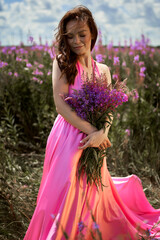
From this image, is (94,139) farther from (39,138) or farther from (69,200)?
(39,138)

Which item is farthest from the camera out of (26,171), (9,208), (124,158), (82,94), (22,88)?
(22,88)

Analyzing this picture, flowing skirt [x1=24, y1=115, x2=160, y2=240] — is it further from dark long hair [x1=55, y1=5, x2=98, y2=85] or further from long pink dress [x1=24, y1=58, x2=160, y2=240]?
dark long hair [x1=55, y1=5, x2=98, y2=85]

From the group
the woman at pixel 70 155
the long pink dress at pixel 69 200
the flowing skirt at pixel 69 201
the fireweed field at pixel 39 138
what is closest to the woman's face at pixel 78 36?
the woman at pixel 70 155

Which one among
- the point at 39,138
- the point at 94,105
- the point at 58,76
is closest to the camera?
the point at 94,105

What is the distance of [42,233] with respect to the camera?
1.54m

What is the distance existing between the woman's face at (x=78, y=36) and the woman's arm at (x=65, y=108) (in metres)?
0.16

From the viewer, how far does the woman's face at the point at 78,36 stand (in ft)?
5.17

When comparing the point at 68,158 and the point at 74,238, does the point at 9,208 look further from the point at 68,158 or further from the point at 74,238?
the point at 68,158

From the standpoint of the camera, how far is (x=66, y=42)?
162 cm

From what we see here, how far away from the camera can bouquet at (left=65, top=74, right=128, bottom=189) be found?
4.81 ft

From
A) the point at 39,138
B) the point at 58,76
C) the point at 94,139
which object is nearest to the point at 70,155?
the point at 94,139

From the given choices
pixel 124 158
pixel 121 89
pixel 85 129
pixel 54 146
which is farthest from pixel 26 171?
pixel 121 89

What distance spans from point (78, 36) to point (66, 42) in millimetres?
79

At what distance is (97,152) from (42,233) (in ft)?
1.80
